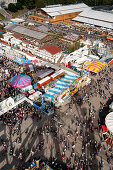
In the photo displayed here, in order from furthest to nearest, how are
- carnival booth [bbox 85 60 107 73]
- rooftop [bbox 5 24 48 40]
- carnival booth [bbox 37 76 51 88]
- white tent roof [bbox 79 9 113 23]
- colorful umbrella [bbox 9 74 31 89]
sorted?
1. white tent roof [bbox 79 9 113 23]
2. rooftop [bbox 5 24 48 40]
3. carnival booth [bbox 85 60 107 73]
4. carnival booth [bbox 37 76 51 88]
5. colorful umbrella [bbox 9 74 31 89]

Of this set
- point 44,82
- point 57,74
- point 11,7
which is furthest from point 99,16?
point 44,82

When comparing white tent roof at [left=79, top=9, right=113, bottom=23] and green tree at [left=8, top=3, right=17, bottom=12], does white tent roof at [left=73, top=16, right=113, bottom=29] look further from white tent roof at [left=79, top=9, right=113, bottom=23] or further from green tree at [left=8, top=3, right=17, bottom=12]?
green tree at [left=8, top=3, right=17, bottom=12]

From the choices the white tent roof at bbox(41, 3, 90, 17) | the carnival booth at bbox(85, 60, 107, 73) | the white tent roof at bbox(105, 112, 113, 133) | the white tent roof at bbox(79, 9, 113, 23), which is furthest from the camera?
the white tent roof at bbox(41, 3, 90, 17)

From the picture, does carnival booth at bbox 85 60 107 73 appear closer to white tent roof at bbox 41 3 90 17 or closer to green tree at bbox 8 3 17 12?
white tent roof at bbox 41 3 90 17

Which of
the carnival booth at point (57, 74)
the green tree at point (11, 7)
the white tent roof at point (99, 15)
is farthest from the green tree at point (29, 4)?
the carnival booth at point (57, 74)

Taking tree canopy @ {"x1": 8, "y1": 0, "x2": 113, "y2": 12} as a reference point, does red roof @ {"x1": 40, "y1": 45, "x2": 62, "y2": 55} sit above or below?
below

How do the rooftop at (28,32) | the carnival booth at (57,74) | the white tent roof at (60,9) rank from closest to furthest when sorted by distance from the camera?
the carnival booth at (57,74)
the rooftop at (28,32)
the white tent roof at (60,9)

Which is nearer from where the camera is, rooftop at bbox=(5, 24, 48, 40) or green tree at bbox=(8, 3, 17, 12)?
rooftop at bbox=(5, 24, 48, 40)

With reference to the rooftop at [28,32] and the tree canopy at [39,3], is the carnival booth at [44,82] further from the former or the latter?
the tree canopy at [39,3]

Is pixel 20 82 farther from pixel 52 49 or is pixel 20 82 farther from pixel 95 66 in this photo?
pixel 95 66

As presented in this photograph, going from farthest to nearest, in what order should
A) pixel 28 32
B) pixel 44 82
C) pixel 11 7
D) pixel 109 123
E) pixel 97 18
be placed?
1. pixel 11 7
2. pixel 97 18
3. pixel 28 32
4. pixel 44 82
5. pixel 109 123

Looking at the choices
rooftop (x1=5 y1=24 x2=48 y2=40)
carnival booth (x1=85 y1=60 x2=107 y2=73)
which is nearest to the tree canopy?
rooftop (x1=5 y1=24 x2=48 y2=40)

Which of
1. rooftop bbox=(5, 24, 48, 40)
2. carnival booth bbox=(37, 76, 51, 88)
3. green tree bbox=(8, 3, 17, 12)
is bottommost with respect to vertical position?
carnival booth bbox=(37, 76, 51, 88)
